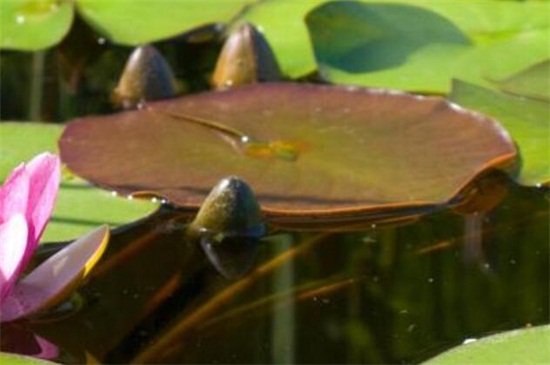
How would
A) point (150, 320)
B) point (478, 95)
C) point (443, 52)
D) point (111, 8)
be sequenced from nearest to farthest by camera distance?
point (150, 320) → point (478, 95) → point (443, 52) → point (111, 8)

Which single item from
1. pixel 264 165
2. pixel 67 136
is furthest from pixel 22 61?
pixel 264 165

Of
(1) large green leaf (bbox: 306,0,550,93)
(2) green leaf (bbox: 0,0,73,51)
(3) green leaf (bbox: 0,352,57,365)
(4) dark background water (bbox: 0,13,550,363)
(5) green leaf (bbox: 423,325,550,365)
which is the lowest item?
(2) green leaf (bbox: 0,0,73,51)

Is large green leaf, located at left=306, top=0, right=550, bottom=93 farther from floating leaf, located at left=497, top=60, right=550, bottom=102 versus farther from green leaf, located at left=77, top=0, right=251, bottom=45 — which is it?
green leaf, located at left=77, top=0, right=251, bottom=45

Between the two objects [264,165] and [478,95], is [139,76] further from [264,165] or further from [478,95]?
[478,95]

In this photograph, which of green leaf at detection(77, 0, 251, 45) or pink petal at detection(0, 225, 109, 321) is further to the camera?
green leaf at detection(77, 0, 251, 45)

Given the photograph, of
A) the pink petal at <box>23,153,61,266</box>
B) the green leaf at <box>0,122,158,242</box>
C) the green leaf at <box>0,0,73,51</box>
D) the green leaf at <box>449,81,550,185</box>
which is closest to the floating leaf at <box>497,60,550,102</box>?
the green leaf at <box>449,81,550,185</box>

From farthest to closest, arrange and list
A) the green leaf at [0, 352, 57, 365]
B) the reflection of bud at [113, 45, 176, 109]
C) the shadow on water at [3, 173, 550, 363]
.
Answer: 1. the reflection of bud at [113, 45, 176, 109]
2. the shadow on water at [3, 173, 550, 363]
3. the green leaf at [0, 352, 57, 365]

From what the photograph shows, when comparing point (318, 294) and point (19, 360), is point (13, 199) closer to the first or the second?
point (19, 360)
